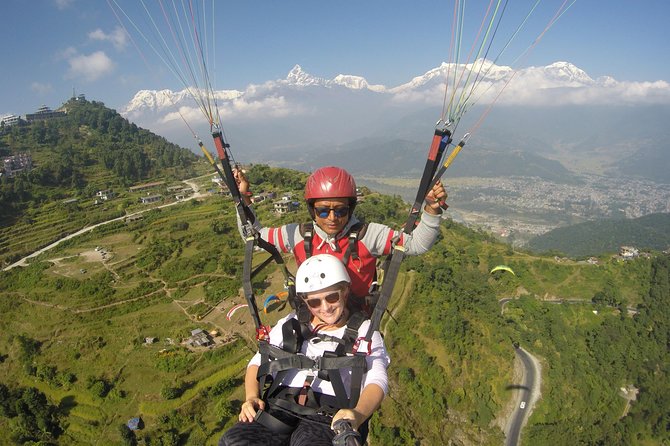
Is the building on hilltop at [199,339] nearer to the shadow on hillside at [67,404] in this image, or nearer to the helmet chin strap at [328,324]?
the shadow on hillside at [67,404]

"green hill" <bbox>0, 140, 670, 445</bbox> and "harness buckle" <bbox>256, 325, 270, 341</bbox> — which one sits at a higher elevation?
"harness buckle" <bbox>256, 325, 270, 341</bbox>

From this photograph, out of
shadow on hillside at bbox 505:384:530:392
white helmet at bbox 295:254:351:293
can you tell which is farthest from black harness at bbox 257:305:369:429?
shadow on hillside at bbox 505:384:530:392

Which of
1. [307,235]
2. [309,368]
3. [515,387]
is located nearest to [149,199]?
[515,387]

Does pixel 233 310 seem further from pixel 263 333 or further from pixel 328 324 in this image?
pixel 328 324

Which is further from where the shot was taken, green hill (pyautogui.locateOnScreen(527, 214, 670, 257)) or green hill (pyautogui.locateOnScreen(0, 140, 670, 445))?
green hill (pyautogui.locateOnScreen(527, 214, 670, 257))

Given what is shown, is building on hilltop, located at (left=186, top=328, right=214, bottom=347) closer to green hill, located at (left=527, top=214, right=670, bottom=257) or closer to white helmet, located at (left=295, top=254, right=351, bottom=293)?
white helmet, located at (left=295, top=254, right=351, bottom=293)

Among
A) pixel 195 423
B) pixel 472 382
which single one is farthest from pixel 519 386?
pixel 195 423
